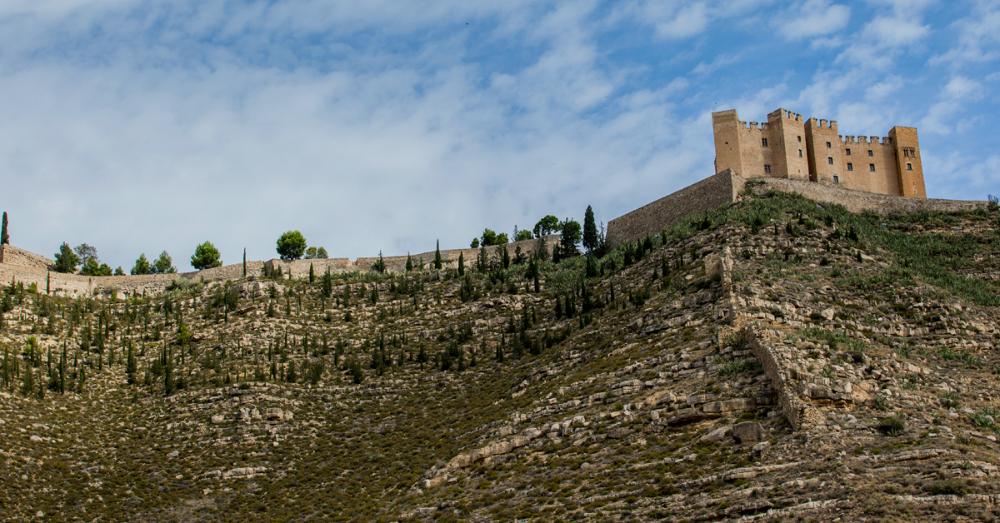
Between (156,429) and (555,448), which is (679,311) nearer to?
(555,448)

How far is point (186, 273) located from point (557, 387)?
120ft

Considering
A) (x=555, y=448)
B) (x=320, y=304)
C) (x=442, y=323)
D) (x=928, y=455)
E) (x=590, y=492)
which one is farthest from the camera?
A: (x=320, y=304)

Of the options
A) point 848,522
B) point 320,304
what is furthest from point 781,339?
point 320,304

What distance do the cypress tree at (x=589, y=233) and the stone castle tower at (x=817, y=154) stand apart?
7.87m

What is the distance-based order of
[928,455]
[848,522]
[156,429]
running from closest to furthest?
[848,522] < [928,455] < [156,429]

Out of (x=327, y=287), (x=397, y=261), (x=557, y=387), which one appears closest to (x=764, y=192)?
(x=557, y=387)

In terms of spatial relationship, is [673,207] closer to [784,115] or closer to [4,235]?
[784,115]

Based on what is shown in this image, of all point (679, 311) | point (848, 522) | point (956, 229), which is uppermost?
point (956, 229)

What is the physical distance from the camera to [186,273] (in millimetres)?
72562

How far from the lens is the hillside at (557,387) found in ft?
103

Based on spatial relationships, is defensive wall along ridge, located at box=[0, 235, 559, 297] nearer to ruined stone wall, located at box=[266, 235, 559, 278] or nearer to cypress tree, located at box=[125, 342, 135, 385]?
ruined stone wall, located at box=[266, 235, 559, 278]

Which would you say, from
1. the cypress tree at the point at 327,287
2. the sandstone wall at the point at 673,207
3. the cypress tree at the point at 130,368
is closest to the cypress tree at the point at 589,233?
the sandstone wall at the point at 673,207

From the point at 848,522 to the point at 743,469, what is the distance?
478cm

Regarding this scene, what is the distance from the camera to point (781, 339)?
37562mm
